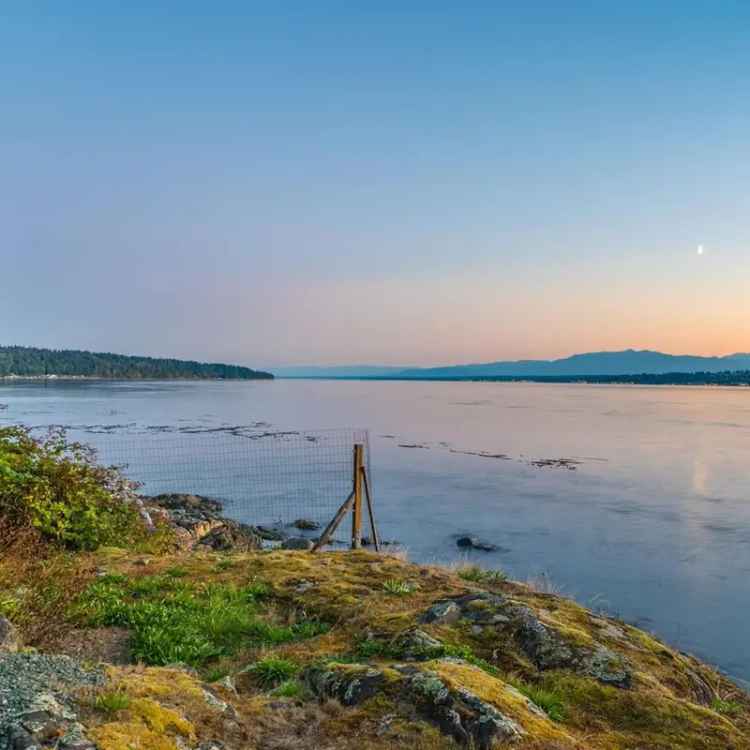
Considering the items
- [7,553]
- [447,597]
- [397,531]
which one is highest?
[7,553]

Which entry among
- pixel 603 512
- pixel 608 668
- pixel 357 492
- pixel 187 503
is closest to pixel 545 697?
pixel 608 668

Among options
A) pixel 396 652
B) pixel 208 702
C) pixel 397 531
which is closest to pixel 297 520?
pixel 397 531

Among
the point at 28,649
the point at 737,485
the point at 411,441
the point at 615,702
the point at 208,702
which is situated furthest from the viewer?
the point at 411,441

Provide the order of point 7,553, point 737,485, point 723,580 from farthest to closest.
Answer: point 737,485 → point 723,580 → point 7,553

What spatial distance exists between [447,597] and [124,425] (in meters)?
54.2

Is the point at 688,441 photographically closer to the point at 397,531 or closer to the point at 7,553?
the point at 397,531

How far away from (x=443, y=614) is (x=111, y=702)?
4.73 metres

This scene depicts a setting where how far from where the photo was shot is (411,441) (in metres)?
53.2

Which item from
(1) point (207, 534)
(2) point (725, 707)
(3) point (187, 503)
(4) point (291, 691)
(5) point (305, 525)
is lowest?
(5) point (305, 525)

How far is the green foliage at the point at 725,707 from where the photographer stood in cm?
696

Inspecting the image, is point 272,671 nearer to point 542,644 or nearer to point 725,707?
point 542,644

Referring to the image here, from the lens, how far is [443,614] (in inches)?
304

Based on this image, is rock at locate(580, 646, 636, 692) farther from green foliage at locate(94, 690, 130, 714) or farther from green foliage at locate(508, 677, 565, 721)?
green foliage at locate(94, 690, 130, 714)

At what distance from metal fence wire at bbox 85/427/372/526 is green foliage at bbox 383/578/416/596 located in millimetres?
10414
